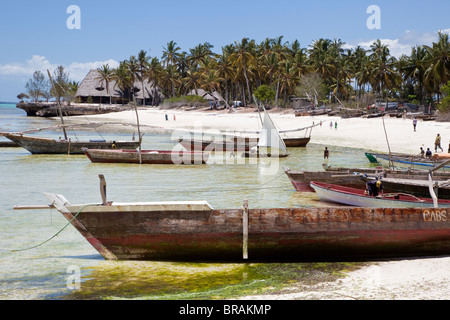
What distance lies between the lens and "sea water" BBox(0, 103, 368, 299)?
426 inches

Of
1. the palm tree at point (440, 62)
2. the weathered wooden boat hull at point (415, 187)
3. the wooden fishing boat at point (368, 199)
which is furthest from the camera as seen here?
the palm tree at point (440, 62)

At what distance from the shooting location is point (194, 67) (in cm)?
10512

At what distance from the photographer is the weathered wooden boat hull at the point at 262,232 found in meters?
10.3

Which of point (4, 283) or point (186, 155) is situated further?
point (186, 155)

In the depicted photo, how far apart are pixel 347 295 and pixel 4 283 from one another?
7.07m

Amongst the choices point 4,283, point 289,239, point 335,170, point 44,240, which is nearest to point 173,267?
point 289,239

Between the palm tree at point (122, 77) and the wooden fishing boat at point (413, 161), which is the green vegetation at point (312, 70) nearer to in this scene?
the palm tree at point (122, 77)

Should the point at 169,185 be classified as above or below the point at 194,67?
below

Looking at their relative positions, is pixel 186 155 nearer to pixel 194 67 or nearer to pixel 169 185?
pixel 169 185

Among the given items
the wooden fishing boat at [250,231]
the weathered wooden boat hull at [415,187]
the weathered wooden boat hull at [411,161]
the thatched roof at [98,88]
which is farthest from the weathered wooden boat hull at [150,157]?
the thatched roof at [98,88]

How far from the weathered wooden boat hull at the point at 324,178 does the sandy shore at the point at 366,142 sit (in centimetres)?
732

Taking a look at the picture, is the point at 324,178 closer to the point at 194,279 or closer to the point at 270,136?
the point at 194,279

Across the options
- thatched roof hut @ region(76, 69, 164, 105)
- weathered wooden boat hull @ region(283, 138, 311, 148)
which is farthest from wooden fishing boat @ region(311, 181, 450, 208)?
thatched roof hut @ region(76, 69, 164, 105)
